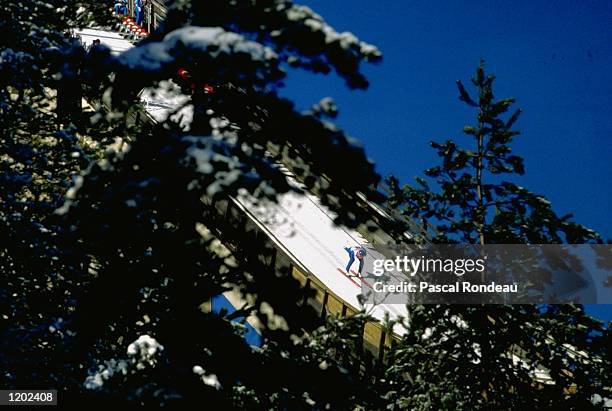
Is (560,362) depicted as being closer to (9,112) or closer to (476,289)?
(476,289)

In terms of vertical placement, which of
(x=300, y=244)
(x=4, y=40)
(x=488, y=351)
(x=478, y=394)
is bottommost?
(x=478, y=394)

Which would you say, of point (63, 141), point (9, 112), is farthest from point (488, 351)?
point (9, 112)

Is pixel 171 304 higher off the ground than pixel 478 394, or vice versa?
pixel 171 304

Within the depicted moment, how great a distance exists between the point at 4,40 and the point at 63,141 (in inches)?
54.1

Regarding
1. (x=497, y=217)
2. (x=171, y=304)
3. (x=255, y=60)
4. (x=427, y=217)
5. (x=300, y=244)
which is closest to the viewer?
(x=255, y=60)

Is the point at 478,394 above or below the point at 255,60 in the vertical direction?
below

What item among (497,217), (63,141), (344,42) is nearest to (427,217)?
(497,217)

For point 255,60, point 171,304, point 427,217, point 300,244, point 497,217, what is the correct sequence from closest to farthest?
point 255,60
point 171,304
point 497,217
point 427,217
point 300,244

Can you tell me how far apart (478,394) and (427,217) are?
2218mm

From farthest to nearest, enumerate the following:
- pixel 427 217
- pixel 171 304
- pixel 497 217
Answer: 1. pixel 427 217
2. pixel 497 217
3. pixel 171 304

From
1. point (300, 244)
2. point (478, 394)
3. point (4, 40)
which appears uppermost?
point (300, 244)

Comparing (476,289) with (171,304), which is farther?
(476,289)

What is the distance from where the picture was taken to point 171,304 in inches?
201

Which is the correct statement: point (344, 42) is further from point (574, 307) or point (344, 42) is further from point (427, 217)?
point (574, 307)
